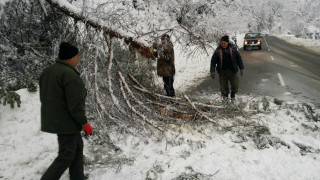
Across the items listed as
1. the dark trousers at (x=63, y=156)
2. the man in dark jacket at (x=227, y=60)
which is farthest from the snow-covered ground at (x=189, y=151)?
the man in dark jacket at (x=227, y=60)

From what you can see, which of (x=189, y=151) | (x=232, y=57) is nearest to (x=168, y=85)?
(x=232, y=57)

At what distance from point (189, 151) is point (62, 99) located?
7.68ft

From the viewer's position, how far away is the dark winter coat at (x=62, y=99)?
344 cm

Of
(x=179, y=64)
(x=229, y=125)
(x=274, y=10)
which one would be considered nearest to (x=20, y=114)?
(x=229, y=125)

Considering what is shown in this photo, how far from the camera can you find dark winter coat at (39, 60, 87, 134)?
344 centimetres

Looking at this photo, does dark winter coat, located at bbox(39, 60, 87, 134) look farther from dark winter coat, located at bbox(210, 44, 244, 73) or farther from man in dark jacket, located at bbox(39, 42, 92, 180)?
dark winter coat, located at bbox(210, 44, 244, 73)

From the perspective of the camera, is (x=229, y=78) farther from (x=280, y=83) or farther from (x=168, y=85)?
(x=280, y=83)

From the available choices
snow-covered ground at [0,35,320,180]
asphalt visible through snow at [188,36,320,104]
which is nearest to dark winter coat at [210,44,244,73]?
snow-covered ground at [0,35,320,180]

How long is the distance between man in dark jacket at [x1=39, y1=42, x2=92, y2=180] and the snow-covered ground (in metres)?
0.81

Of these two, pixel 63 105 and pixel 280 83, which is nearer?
pixel 63 105

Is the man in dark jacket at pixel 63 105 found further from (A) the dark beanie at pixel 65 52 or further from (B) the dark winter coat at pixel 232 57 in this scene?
(B) the dark winter coat at pixel 232 57

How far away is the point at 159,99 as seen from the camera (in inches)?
246

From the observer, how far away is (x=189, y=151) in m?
4.84

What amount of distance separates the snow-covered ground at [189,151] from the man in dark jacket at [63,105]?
2.65 ft
